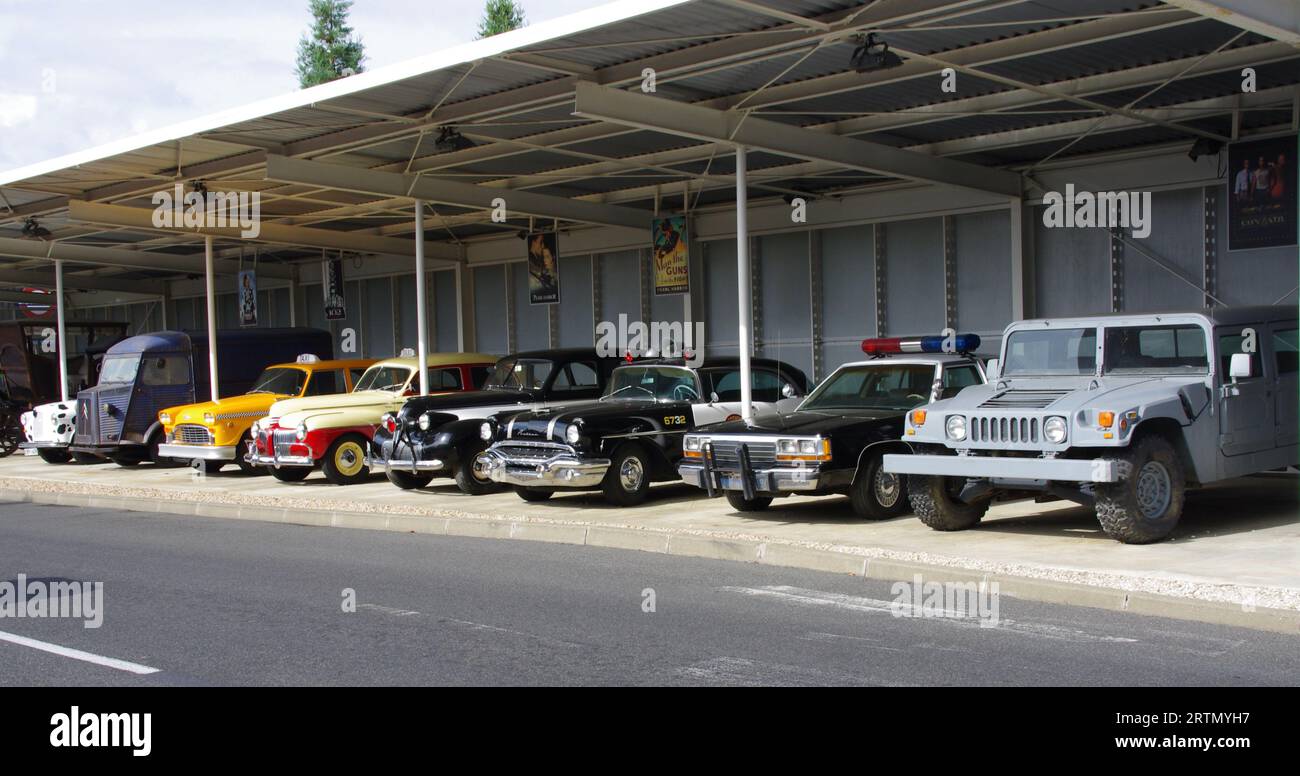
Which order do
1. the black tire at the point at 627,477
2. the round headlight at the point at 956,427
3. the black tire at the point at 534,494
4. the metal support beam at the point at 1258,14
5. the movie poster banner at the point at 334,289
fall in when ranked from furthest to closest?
1. the movie poster banner at the point at 334,289
2. the black tire at the point at 534,494
3. the black tire at the point at 627,477
4. the round headlight at the point at 956,427
5. the metal support beam at the point at 1258,14

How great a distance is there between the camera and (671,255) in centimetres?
2359

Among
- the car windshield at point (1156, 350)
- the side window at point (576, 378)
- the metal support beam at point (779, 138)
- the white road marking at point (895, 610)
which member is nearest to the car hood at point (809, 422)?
the car windshield at point (1156, 350)

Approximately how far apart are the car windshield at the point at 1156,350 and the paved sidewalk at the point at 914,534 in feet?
4.65

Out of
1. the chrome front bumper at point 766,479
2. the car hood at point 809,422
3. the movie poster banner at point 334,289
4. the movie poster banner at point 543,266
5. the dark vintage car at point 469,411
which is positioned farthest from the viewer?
the movie poster banner at point 334,289

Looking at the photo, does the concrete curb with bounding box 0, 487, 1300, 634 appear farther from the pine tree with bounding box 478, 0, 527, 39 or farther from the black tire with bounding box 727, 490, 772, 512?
the pine tree with bounding box 478, 0, 527, 39

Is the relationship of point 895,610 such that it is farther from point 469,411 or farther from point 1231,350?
point 469,411

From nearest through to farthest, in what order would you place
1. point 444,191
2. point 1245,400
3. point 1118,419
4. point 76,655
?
point 76,655 < point 1118,419 < point 1245,400 < point 444,191

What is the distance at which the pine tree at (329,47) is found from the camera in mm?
65750

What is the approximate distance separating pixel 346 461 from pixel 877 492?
29.5ft

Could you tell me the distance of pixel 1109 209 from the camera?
730 inches

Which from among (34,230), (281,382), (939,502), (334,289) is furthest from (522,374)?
(334,289)

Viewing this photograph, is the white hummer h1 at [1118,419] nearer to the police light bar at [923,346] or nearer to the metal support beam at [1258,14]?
the police light bar at [923,346]

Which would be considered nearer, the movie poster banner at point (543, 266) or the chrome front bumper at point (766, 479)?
the chrome front bumper at point (766, 479)

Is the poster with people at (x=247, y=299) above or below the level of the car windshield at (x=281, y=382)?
above
